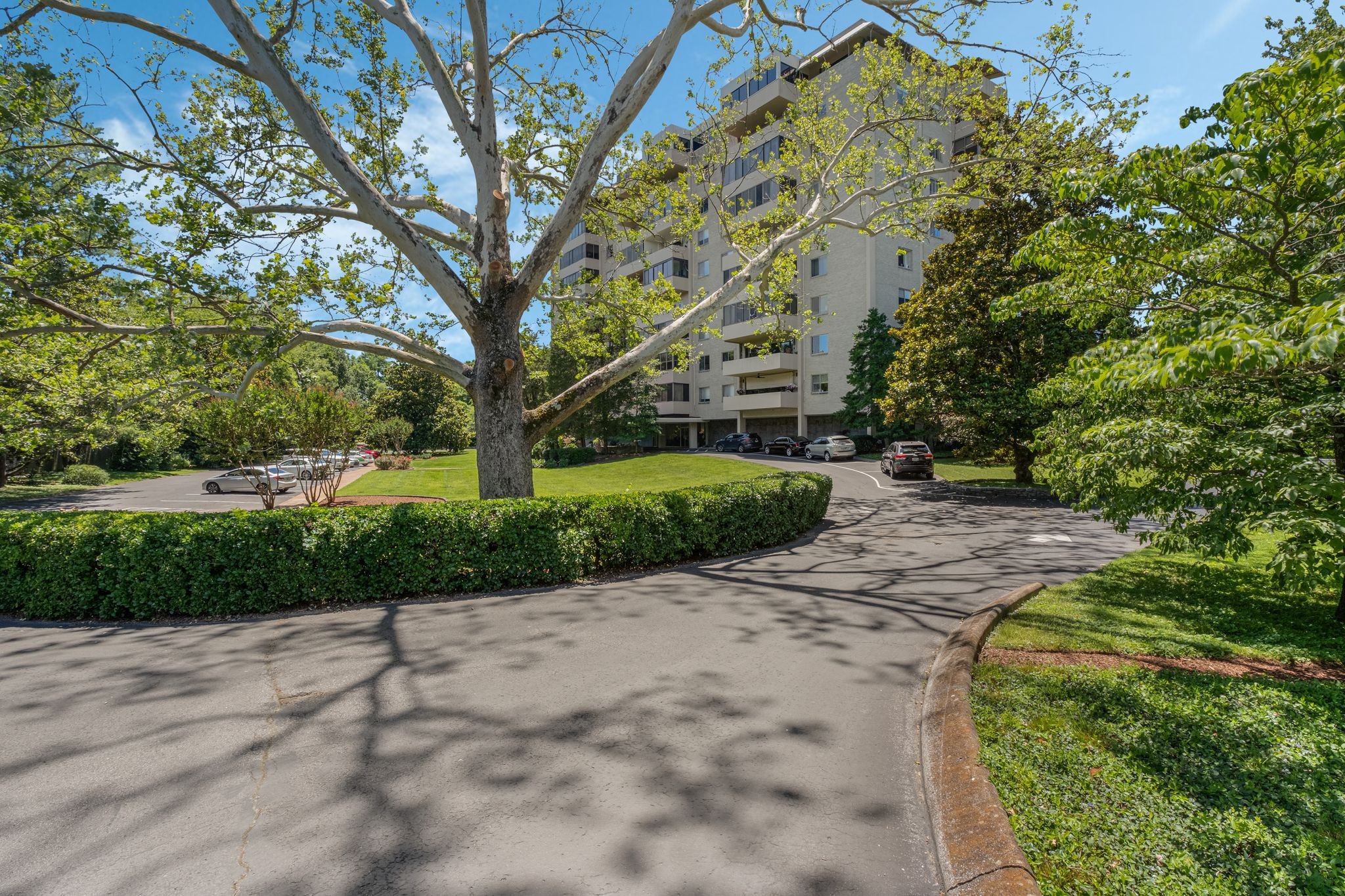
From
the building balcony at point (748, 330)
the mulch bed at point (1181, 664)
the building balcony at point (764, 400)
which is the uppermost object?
the building balcony at point (748, 330)

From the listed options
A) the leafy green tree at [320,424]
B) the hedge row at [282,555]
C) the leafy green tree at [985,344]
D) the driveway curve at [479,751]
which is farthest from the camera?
the leafy green tree at [985,344]

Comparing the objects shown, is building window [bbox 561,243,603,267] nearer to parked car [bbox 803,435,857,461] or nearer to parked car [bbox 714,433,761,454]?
parked car [bbox 714,433,761,454]

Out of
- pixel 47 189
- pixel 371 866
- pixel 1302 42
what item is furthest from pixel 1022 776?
pixel 1302 42

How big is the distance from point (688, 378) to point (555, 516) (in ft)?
139

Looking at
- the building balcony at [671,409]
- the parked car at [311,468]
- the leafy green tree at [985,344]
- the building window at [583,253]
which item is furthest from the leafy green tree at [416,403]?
the leafy green tree at [985,344]

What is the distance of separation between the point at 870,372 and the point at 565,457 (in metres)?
20.0

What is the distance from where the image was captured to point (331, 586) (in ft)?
Result: 23.7

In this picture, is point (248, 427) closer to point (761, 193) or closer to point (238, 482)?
point (238, 482)

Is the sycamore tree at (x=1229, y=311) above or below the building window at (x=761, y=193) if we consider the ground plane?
below

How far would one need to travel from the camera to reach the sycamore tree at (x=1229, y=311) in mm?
3613

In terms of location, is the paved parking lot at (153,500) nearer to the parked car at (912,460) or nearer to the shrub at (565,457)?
the shrub at (565,457)

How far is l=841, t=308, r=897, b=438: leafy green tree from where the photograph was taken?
33.4 meters

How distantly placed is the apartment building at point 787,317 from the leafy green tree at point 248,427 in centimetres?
1891

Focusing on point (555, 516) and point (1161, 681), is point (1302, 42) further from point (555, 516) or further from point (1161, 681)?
point (555, 516)
